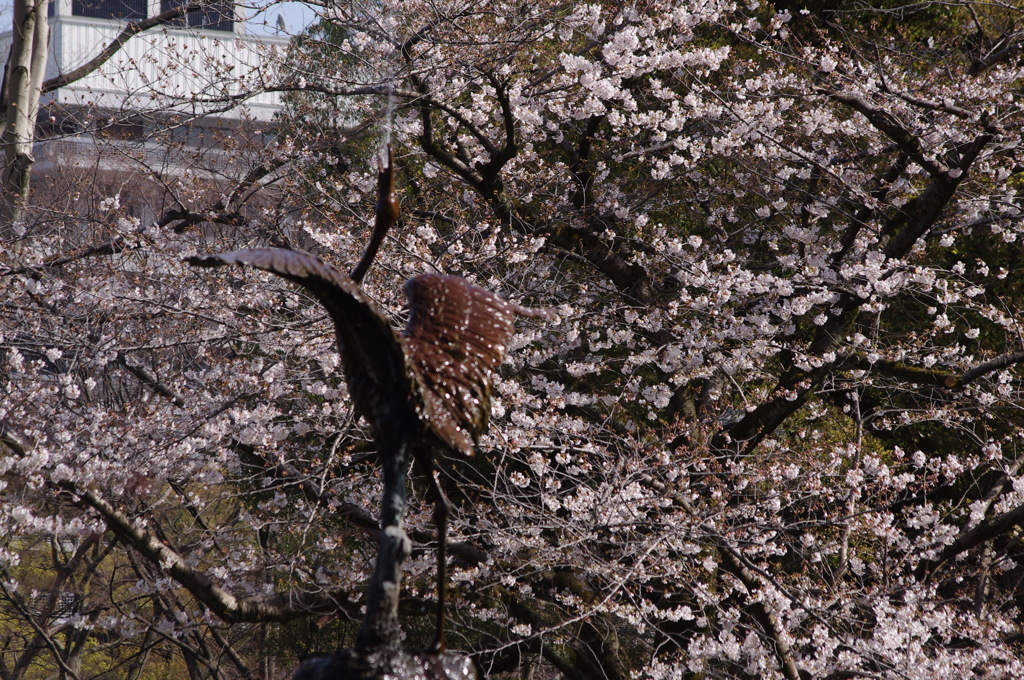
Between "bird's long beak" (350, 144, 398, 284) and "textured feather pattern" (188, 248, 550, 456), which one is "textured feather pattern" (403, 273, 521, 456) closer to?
"textured feather pattern" (188, 248, 550, 456)

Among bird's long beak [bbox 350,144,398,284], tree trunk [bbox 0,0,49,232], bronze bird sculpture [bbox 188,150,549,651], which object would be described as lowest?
bronze bird sculpture [bbox 188,150,549,651]

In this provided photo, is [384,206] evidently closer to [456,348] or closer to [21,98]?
[456,348]

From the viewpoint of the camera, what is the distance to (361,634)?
1.66 m

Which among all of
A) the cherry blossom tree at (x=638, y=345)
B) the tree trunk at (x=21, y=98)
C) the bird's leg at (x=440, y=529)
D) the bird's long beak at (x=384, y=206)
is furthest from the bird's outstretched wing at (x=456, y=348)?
the tree trunk at (x=21, y=98)

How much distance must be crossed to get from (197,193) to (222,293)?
1883mm

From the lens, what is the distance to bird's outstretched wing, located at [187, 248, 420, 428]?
1598 millimetres

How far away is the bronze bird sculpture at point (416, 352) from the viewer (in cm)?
166

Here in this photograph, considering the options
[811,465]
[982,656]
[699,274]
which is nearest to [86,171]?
[699,274]

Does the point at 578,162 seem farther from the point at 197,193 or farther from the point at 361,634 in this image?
the point at 361,634

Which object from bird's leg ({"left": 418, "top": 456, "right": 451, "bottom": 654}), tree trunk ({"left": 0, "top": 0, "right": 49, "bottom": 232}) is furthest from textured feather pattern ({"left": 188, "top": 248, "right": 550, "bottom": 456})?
tree trunk ({"left": 0, "top": 0, "right": 49, "bottom": 232})

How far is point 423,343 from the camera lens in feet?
6.27

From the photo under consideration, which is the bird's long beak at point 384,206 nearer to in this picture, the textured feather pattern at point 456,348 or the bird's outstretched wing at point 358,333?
the bird's outstretched wing at point 358,333

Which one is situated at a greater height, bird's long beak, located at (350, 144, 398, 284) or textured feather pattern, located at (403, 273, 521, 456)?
bird's long beak, located at (350, 144, 398, 284)

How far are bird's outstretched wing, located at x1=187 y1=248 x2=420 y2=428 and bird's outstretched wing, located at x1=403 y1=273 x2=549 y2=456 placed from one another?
0.06m
